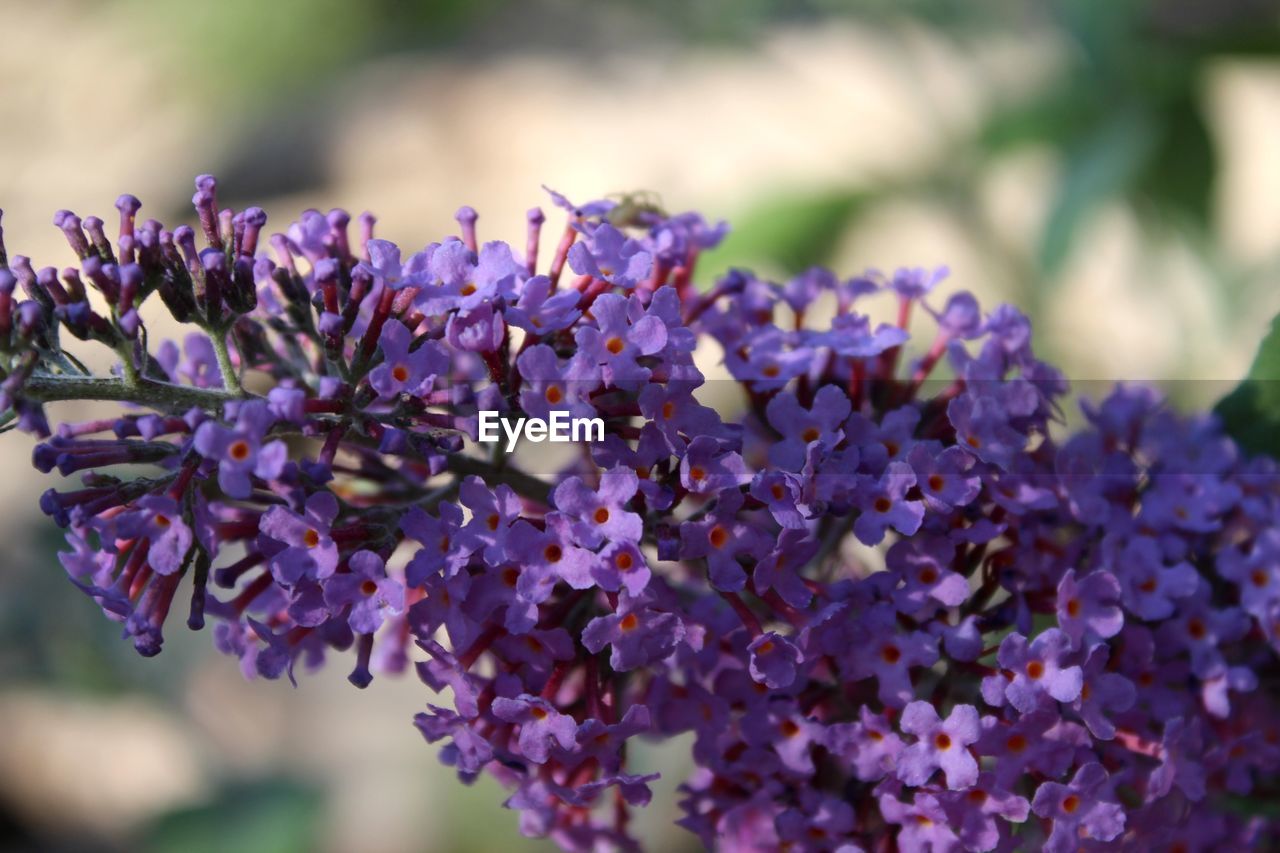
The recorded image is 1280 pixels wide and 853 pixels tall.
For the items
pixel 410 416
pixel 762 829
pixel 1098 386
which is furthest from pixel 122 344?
pixel 1098 386

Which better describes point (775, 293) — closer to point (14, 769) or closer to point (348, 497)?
point (348, 497)

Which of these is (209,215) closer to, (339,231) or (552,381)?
(339,231)

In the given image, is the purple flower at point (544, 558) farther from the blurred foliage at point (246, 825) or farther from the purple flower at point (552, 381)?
the blurred foliage at point (246, 825)

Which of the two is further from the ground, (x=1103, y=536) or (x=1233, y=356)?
(x=1103, y=536)

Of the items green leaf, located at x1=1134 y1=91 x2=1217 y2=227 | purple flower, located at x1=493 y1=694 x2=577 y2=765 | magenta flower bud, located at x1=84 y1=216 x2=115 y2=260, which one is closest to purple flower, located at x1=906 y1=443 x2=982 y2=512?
purple flower, located at x1=493 y1=694 x2=577 y2=765

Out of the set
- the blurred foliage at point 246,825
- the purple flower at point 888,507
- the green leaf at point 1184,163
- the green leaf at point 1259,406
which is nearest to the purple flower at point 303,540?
the purple flower at point 888,507

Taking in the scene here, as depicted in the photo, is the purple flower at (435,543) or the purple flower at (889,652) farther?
the purple flower at (889,652)

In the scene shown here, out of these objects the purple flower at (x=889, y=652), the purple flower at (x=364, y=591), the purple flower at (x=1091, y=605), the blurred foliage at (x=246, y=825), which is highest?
the purple flower at (x=364, y=591)

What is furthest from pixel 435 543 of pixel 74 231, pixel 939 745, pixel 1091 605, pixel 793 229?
pixel 793 229
